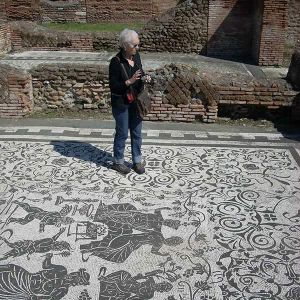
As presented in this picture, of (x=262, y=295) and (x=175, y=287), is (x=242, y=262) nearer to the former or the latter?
(x=262, y=295)

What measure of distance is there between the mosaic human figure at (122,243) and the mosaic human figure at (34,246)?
0.19m

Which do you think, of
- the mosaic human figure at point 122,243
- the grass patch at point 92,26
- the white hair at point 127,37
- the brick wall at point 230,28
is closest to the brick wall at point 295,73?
the white hair at point 127,37

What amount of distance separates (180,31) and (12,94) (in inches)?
315

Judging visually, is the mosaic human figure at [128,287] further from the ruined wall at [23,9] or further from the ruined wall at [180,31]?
the ruined wall at [23,9]

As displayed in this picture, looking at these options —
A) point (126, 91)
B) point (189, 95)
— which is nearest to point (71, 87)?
point (189, 95)

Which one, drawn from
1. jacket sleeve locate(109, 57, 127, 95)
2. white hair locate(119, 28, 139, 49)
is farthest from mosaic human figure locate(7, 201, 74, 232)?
white hair locate(119, 28, 139, 49)

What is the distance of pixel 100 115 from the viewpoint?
24.1ft

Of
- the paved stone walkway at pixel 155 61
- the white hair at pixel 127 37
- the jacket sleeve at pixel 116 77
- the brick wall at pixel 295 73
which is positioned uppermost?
the white hair at pixel 127 37

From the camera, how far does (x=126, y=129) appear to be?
506 cm

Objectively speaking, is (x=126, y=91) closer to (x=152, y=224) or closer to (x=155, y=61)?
(x=152, y=224)

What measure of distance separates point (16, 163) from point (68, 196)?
1.16 meters

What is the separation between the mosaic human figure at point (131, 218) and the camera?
4098mm

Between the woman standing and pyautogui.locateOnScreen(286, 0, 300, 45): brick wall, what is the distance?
971 centimetres

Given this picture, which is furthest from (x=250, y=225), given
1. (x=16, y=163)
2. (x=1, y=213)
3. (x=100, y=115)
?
(x=100, y=115)
